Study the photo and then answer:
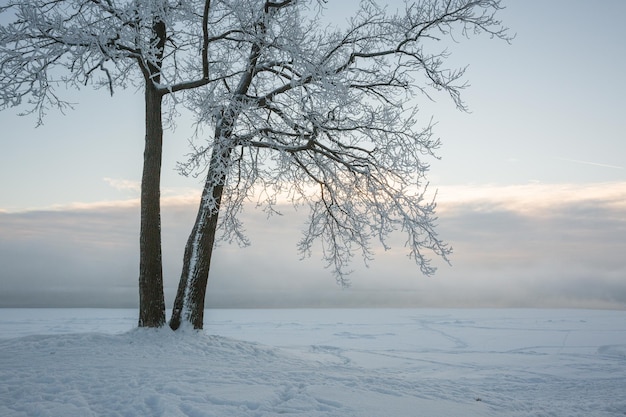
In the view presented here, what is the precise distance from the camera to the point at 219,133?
36.5 ft

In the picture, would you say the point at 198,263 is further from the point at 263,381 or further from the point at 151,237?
the point at 263,381

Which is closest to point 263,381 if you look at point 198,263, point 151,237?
point 198,263

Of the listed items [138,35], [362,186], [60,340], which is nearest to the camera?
[138,35]

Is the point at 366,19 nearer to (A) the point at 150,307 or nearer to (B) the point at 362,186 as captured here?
(B) the point at 362,186

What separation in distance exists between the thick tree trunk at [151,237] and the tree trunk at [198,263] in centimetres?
46

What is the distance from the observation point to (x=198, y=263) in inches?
432

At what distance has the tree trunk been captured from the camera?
35.4ft

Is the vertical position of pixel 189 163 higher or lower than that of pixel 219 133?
lower

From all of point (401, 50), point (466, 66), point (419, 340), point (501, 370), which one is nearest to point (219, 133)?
point (401, 50)

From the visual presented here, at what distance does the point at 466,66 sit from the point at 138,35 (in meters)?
7.18

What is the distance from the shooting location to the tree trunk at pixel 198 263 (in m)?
10.8

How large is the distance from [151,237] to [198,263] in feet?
3.88

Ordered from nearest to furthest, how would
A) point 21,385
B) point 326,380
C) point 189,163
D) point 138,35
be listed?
point 21,385 → point 326,380 → point 138,35 → point 189,163

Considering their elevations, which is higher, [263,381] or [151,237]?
[151,237]
